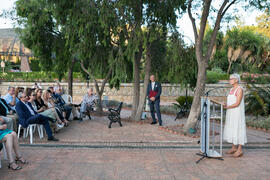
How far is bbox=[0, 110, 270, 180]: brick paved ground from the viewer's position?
449 centimetres

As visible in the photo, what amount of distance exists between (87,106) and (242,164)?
675cm

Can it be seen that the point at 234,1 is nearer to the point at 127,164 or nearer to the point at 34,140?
the point at 127,164

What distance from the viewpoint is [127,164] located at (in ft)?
16.6

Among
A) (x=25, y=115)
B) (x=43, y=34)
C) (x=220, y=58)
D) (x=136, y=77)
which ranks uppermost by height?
(x=220, y=58)

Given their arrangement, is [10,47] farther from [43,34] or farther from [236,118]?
[236,118]

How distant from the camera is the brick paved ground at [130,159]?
14.7ft

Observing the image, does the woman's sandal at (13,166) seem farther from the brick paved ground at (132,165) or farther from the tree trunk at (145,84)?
the tree trunk at (145,84)

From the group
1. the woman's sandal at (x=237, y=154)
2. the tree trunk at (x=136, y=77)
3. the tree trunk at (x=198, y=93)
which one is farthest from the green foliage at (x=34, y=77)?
the woman's sandal at (x=237, y=154)

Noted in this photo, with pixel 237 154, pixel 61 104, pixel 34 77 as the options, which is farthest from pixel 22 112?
pixel 34 77

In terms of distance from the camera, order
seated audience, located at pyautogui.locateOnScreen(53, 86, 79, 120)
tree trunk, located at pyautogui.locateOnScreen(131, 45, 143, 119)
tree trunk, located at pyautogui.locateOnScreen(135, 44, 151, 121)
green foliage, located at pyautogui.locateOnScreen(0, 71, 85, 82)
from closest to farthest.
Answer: seated audience, located at pyautogui.locateOnScreen(53, 86, 79, 120) → tree trunk, located at pyautogui.locateOnScreen(135, 44, 151, 121) → tree trunk, located at pyautogui.locateOnScreen(131, 45, 143, 119) → green foliage, located at pyautogui.locateOnScreen(0, 71, 85, 82)

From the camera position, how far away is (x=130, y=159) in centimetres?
540

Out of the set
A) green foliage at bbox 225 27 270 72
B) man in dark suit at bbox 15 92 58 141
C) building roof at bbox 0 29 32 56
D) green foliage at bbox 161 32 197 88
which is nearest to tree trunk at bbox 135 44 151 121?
green foliage at bbox 161 32 197 88

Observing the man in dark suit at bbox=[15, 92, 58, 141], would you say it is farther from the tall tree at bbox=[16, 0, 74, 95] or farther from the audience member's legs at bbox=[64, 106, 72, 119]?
the tall tree at bbox=[16, 0, 74, 95]

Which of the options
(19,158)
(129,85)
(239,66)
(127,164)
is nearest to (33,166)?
(19,158)
